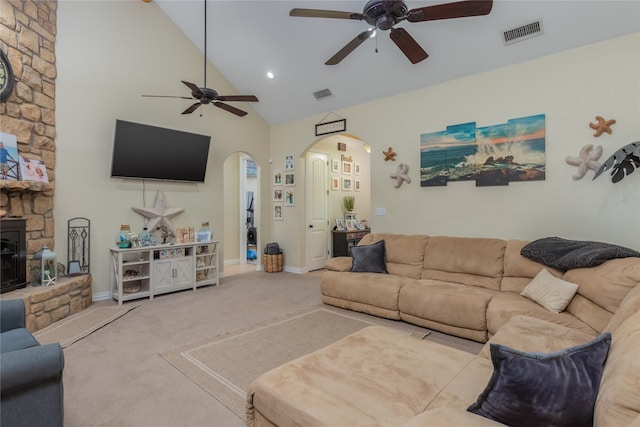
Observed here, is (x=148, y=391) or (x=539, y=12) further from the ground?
(x=539, y=12)

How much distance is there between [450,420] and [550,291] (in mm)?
2271

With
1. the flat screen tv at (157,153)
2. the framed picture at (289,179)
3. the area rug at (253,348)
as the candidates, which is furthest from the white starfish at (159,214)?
the area rug at (253,348)

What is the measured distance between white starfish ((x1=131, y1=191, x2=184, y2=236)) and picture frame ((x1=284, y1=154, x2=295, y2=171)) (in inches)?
89.8

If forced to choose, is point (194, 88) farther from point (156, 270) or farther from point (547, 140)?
point (547, 140)

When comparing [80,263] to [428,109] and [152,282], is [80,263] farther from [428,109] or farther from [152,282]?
[428,109]

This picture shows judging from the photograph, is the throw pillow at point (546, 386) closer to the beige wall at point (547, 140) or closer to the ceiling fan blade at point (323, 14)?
the ceiling fan blade at point (323, 14)

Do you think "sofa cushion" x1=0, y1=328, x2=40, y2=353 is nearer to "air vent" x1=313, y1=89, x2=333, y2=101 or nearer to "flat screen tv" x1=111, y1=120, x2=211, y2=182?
"flat screen tv" x1=111, y1=120, x2=211, y2=182

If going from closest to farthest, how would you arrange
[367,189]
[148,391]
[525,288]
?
1. [148,391]
2. [525,288]
3. [367,189]

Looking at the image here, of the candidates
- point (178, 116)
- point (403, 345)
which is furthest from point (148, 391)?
point (178, 116)

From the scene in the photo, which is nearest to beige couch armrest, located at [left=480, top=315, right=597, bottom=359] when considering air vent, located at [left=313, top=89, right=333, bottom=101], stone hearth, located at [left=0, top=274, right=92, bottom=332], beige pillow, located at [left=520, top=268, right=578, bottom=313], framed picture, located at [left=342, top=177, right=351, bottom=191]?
beige pillow, located at [left=520, top=268, right=578, bottom=313]

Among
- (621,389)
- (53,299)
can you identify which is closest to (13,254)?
(53,299)

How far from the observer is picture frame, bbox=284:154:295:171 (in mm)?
6465

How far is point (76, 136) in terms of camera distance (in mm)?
4336

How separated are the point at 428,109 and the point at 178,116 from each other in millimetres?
3952
